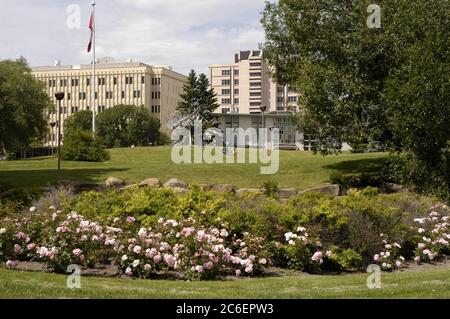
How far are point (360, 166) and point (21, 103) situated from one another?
32.1 m

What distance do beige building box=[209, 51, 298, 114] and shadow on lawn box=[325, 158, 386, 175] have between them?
135740 mm

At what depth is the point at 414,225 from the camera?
12961 mm

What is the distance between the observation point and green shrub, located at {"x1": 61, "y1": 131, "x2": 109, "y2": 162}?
4044 centimetres

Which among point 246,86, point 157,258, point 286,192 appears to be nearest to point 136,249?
point 157,258

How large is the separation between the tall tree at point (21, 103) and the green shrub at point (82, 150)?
16.5 feet

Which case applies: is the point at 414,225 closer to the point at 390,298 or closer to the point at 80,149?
the point at 390,298

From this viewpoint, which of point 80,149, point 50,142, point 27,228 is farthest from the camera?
point 50,142

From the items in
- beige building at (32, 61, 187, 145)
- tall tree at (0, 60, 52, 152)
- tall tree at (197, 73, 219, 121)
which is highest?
beige building at (32, 61, 187, 145)

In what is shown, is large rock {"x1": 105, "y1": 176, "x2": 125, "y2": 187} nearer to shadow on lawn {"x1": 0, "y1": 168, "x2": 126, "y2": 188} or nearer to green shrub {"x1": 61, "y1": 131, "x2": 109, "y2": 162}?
shadow on lawn {"x1": 0, "y1": 168, "x2": 126, "y2": 188}

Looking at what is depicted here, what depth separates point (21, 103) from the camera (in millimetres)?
50125

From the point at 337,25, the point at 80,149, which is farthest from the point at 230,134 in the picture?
the point at 337,25

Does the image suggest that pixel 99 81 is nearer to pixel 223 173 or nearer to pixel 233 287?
pixel 223 173

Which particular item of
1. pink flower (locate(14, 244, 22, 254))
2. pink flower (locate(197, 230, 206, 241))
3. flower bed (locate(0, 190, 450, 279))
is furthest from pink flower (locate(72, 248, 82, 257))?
pink flower (locate(197, 230, 206, 241))
